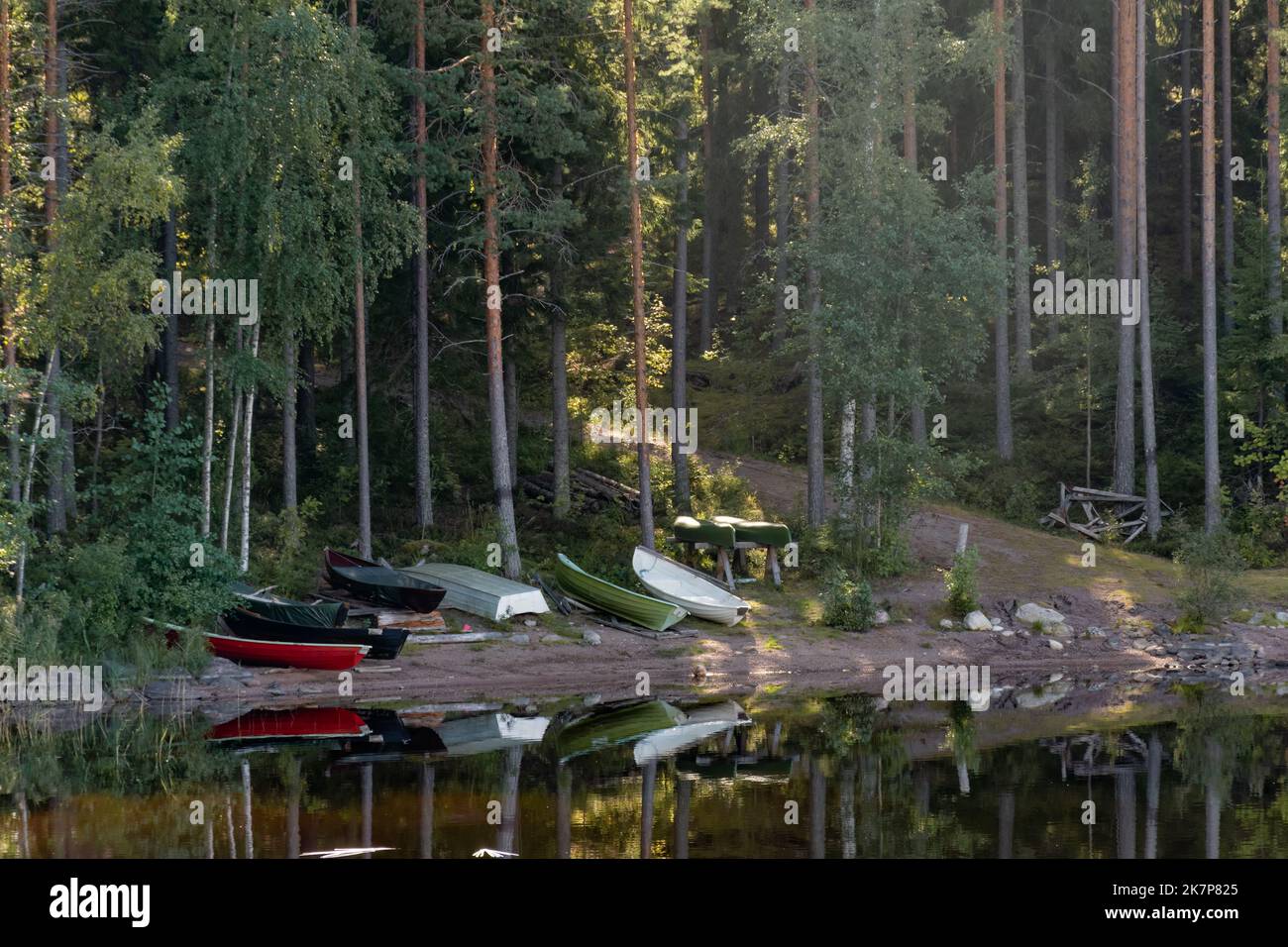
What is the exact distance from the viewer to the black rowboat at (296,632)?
22938 mm

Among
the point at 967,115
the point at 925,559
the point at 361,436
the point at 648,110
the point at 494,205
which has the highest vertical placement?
the point at 967,115

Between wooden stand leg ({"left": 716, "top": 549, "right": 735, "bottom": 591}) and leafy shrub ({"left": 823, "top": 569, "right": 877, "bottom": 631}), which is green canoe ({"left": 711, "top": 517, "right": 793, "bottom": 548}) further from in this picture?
leafy shrub ({"left": 823, "top": 569, "right": 877, "bottom": 631})

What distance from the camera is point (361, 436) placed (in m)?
27.6

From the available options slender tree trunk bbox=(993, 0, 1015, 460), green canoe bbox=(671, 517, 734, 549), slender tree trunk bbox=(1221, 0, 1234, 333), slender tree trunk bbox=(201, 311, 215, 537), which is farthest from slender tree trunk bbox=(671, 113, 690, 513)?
slender tree trunk bbox=(1221, 0, 1234, 333)

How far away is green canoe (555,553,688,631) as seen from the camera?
85.7 ft

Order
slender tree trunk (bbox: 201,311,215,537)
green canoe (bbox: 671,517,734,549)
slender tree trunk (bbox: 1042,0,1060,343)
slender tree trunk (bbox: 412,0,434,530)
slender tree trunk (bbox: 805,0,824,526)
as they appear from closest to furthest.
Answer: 1. slender tree trunk (bbox: 201,311,215,537)
2. slender tree trunk (bbox: 412,0,434,530)
3. green canoe (bbox: 671,517,734,549)
4. slender tree trunk (bbox: 805,0,824,526)
5. slender tree trunk (bbox: 1042,0,1060,343)

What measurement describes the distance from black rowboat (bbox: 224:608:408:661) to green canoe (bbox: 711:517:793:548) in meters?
8.30

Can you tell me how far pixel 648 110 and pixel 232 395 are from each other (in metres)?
10.8

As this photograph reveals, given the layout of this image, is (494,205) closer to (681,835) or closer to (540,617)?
(540,617)

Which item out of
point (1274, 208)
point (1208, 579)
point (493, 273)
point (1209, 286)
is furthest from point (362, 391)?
point (1274, 208)

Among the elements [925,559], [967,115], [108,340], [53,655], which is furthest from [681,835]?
[967,115]

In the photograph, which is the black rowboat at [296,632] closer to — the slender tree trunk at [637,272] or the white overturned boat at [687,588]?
the white overturned boat at [687,588]

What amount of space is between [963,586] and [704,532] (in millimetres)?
5484

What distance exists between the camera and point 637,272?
94.2 ft
